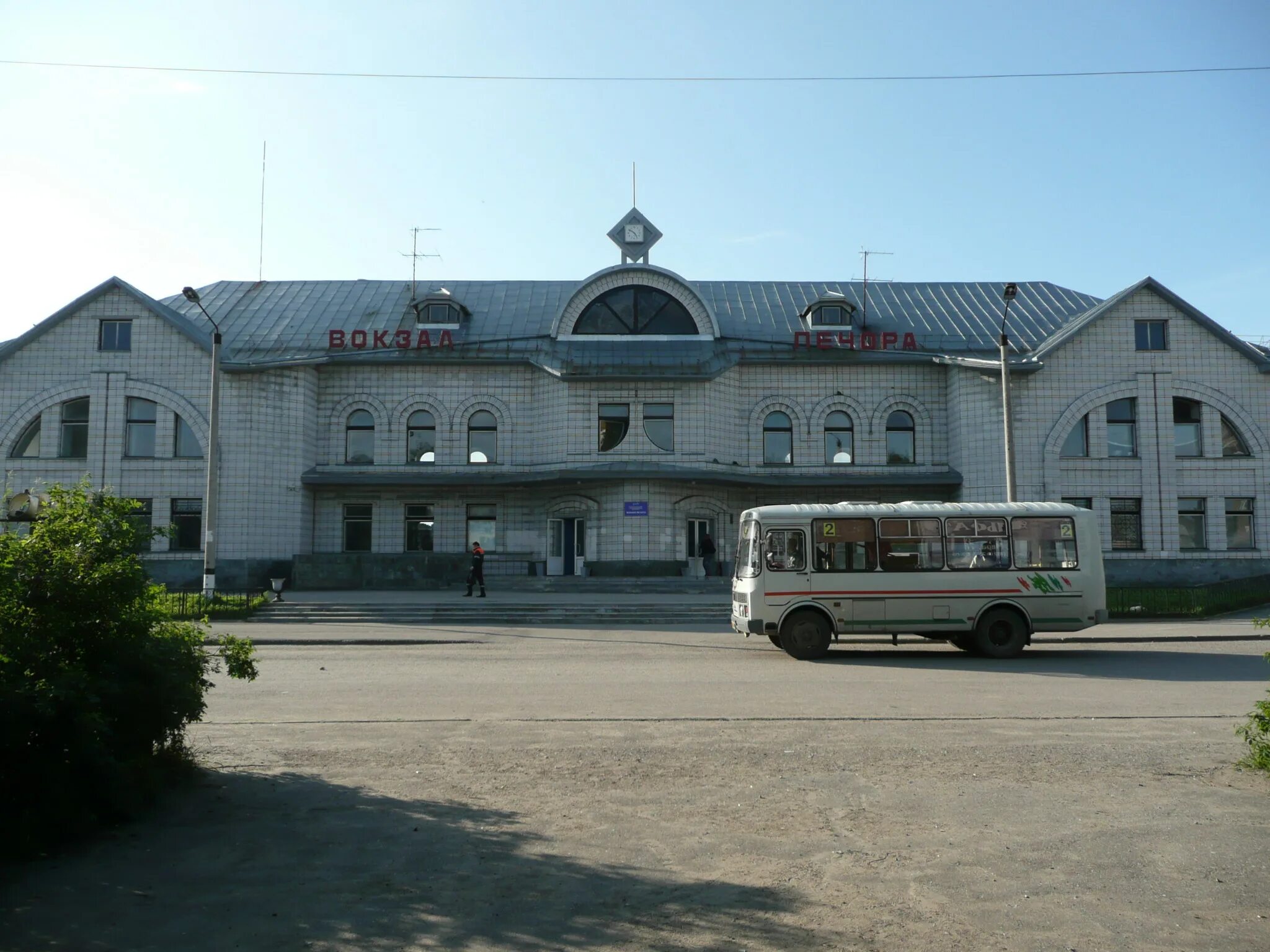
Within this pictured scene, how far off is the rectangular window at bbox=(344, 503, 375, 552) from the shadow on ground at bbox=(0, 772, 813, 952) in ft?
95.0

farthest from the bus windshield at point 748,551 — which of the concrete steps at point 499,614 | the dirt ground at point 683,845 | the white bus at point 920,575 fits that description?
Result: the dirt ground at point 683,845

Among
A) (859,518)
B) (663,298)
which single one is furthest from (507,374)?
(859,518)

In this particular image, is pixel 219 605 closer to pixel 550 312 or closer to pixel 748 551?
pixel 748 551

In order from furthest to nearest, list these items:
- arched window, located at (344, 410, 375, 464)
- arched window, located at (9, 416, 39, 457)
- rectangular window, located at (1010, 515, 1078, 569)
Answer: arched window, located at (344, 410, 375, 464), arched window, located at (9, 416, 39, 457), rectangular window, located at (1010, 515, 1078, 569)

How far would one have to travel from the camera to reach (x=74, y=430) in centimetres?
3238

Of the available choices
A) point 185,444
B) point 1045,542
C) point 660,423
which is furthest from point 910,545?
point 185,444

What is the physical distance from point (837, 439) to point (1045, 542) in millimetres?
17940

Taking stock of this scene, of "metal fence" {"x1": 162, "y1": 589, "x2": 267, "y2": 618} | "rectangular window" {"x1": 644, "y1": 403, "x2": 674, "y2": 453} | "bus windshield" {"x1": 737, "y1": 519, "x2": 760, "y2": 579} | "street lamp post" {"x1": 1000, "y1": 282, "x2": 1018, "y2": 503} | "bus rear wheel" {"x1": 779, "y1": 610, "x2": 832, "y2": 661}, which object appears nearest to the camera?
"bus rear wheel" {"x1": 779, "y1": 610, "x2": 832, "y2": 661}

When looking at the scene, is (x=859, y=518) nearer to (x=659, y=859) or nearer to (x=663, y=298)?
(x=659, y=859)

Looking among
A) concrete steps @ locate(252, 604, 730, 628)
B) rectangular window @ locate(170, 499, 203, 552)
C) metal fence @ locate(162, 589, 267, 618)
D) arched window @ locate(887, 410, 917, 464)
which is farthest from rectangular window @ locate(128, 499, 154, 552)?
arched window @ locate(887, 410, 917, 464)

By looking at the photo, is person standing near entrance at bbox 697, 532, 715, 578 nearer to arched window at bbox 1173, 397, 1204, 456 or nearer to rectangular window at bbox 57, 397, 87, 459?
arched window at bbox 1173, 397, 1204, 456

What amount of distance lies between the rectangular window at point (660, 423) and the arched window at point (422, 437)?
7827 mm

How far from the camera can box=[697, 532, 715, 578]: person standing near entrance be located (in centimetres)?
3189

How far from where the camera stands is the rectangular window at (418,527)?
34438 mm
